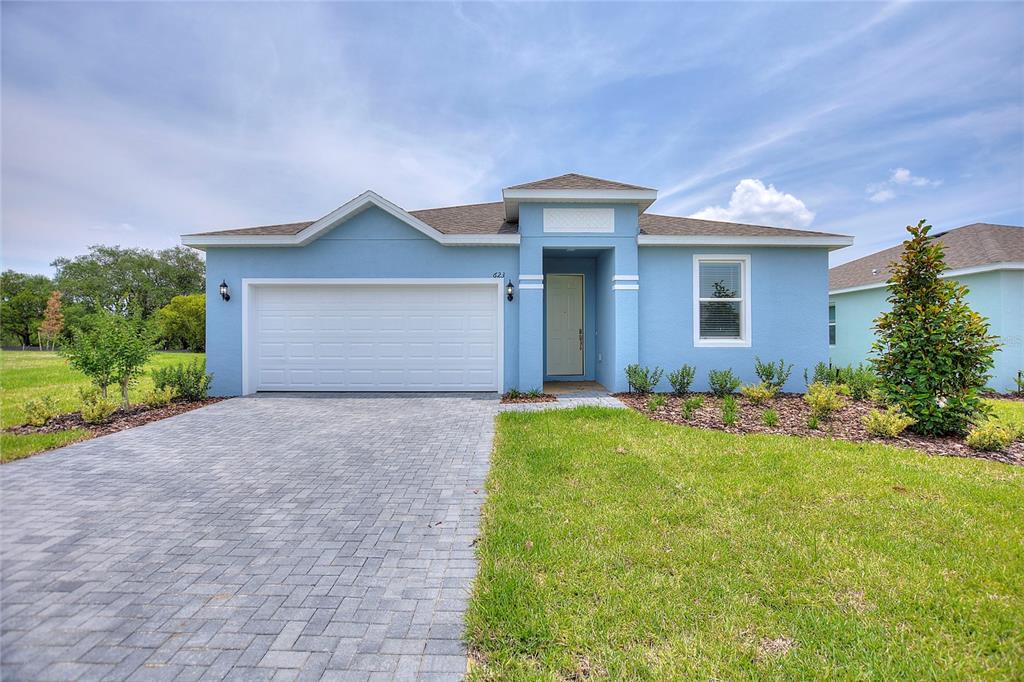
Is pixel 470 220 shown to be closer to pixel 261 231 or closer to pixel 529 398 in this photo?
pixel 261 231

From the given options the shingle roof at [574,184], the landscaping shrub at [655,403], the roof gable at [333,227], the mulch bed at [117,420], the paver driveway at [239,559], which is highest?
the shingle roof at [574,184]

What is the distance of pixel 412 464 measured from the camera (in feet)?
15.8

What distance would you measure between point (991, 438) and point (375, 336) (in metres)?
10.2

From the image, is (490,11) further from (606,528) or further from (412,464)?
(606,528)

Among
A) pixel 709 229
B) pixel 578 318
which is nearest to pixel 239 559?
pixel 578 318

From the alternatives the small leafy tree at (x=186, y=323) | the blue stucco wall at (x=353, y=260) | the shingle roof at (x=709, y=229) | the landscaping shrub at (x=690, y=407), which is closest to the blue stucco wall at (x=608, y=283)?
the blue stucco wall at (x=353, y=260)

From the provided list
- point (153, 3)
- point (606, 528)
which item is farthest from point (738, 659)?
point (153, 3)

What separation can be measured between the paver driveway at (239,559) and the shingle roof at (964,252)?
35.7 feet

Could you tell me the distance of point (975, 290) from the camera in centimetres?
1075

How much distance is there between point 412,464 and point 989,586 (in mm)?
4726

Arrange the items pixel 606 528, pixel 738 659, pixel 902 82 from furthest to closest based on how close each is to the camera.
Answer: pixel 902 82 → pixel 606 528 → pixel 738 659

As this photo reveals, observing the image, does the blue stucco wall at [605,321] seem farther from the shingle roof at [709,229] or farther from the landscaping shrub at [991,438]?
the landscaping shrub at [991,438]

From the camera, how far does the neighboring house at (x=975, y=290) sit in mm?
10117

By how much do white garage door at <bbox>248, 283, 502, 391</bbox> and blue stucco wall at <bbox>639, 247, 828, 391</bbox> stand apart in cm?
363
